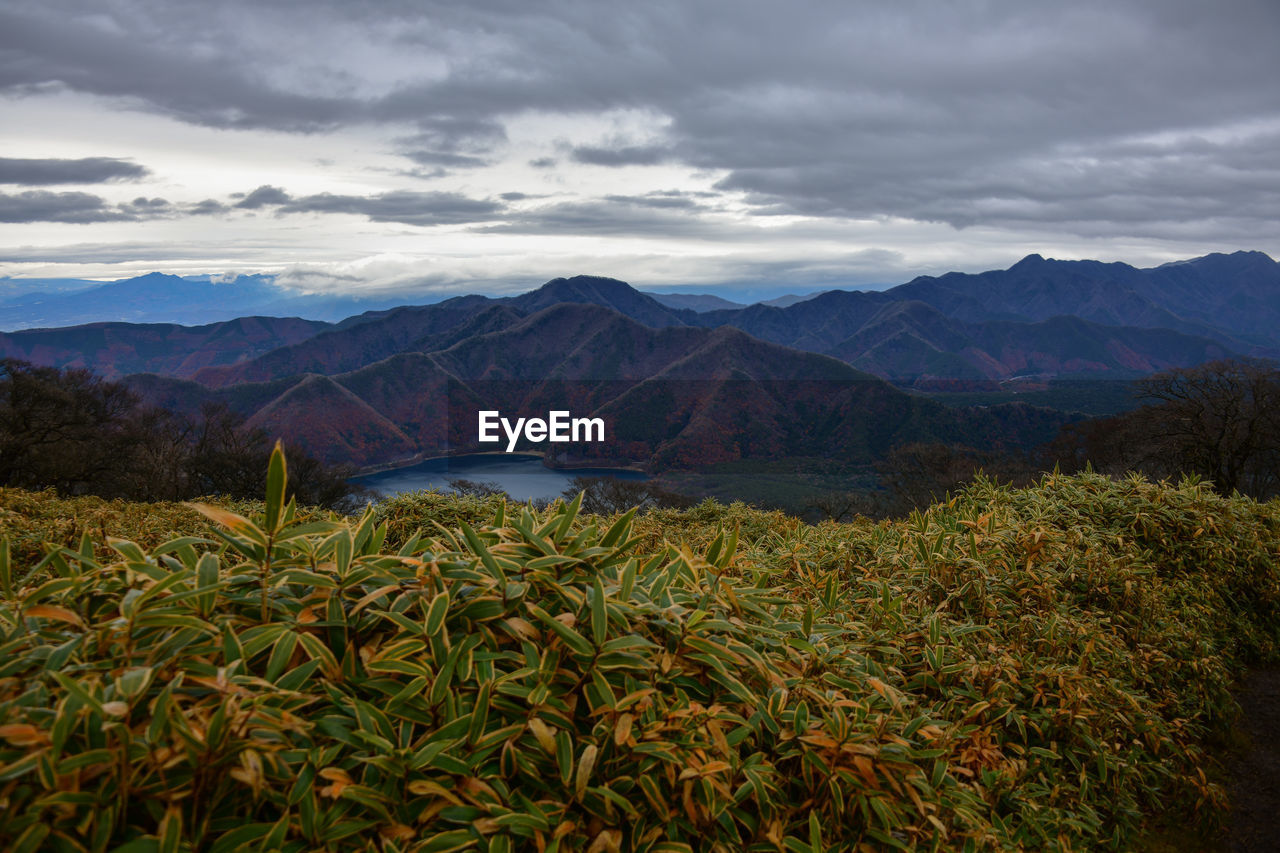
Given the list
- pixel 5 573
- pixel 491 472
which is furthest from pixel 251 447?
pixel 491 472

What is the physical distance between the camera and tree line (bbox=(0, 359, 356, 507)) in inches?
751

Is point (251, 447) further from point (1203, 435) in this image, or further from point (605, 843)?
point (1203, 435)

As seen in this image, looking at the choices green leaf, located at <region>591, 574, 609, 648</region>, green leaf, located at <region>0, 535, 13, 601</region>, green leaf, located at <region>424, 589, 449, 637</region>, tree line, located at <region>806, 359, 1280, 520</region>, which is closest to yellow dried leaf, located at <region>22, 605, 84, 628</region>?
green leaf, located at <region>0, 535, 13, 601</region>

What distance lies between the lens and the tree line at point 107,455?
19.1 metres

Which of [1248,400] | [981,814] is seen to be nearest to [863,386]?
[1248,400]

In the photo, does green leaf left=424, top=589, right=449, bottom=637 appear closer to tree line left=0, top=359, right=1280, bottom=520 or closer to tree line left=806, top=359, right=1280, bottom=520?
tree line left=0, top=359, right=1280, bottom=520

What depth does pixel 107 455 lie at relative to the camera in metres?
21.6

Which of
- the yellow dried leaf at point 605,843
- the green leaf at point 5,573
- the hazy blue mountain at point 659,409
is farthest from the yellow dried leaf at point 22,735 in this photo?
the hazy blue mountain at point 659,409

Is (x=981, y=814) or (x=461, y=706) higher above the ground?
(x=461, y=706)

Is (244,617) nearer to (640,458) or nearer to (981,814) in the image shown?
(981,814)

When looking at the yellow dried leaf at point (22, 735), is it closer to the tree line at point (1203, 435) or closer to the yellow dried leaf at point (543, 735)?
the yellow dried leaf at point (543, 735)

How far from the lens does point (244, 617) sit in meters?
1.65

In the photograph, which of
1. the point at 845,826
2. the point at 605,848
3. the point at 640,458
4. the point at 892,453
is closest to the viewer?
the point at 605,848

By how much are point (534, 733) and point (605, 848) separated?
0.28 meters
